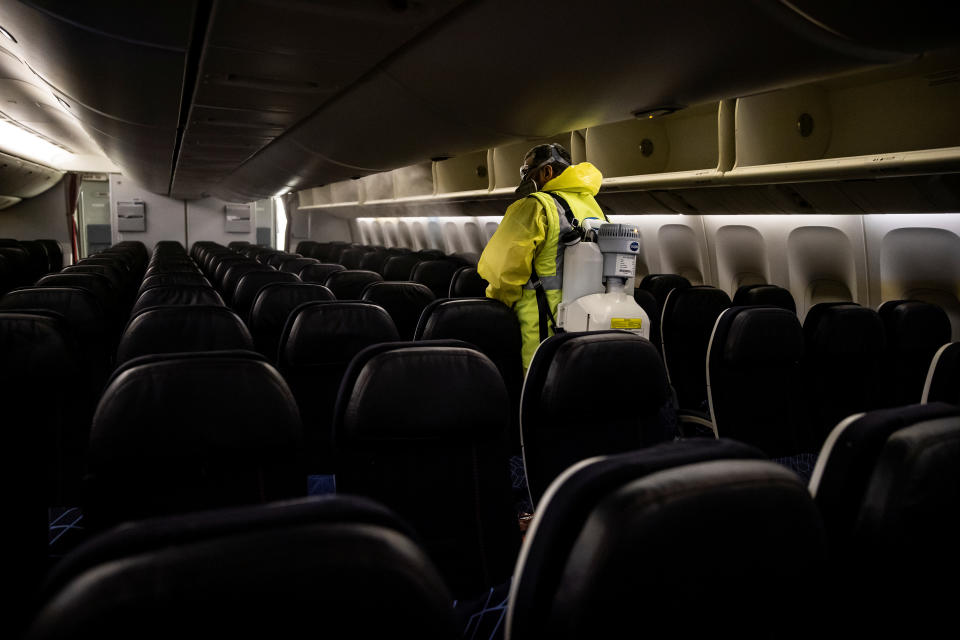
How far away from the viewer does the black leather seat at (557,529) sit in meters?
1.08

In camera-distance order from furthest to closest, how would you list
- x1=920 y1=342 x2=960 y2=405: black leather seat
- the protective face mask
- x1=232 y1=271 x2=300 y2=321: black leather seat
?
1. x1=232 y1=271 x2=300 y2=321: black leather seat
2. the protective face mask
3. x1=920 y1=342 x2=960 y2=405: black leather seat

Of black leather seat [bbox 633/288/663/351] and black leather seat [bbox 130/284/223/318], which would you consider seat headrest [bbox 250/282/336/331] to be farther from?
black leather seat [bbox 633/288/663/351]

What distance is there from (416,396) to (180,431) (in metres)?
0.71

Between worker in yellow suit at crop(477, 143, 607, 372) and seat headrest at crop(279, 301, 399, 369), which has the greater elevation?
worker in yellow suit at crop(477, 143, 607, 372)

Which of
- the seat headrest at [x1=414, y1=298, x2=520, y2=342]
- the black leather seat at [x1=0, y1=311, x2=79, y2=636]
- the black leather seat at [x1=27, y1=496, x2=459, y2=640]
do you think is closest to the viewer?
the black leather seat at [x1=27, y1=496, x2=459, y2=640]

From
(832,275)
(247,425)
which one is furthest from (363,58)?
(832,275)

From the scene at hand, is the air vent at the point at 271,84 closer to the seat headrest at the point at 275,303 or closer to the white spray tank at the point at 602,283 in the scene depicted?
the seat headrest at the point at 275,303

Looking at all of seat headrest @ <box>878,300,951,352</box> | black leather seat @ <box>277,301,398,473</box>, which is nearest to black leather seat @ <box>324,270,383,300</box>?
black leather seat @ <box>277,301,398,473</box>

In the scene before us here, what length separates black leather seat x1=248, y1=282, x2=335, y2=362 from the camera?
5164 mm

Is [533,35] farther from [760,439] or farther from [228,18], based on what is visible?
[760,439]

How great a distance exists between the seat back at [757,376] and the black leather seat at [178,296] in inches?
133

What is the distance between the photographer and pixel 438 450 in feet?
7.87

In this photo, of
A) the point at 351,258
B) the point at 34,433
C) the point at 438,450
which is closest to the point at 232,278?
the point at 34,433

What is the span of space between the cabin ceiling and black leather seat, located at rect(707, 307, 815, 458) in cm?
126
